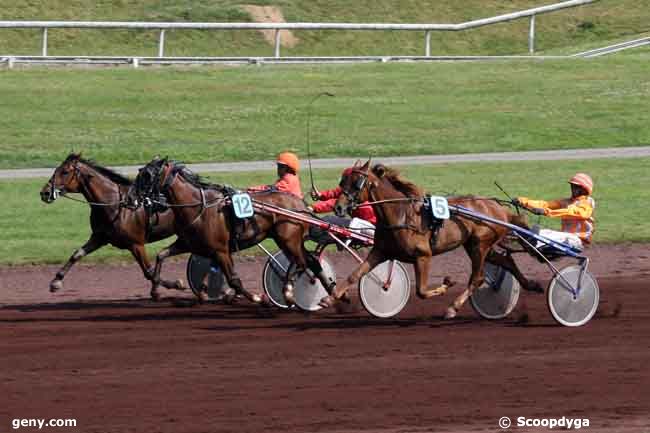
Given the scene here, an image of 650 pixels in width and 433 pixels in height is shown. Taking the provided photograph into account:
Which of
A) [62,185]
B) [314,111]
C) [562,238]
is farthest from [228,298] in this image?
[314,111]

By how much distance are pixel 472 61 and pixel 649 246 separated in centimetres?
1294

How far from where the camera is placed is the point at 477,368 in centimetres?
971

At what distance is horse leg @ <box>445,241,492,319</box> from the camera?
11555mm

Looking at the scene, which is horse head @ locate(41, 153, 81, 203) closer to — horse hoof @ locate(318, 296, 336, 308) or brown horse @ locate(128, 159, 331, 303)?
brown horse @ locate(128, 159, 331, 303)

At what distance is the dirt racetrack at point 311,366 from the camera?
833cm

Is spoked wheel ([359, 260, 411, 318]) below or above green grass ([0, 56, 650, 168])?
below

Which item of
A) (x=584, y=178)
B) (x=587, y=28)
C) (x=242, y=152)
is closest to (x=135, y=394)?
(x=584, y=178)

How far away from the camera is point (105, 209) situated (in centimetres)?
1250

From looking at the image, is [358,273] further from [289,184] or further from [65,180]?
[65,180]

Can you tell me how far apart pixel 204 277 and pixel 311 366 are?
3.45m

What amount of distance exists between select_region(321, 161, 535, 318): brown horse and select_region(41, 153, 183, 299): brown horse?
203cm

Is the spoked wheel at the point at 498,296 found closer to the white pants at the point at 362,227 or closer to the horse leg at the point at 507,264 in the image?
the horse leg at the point at 507,264
